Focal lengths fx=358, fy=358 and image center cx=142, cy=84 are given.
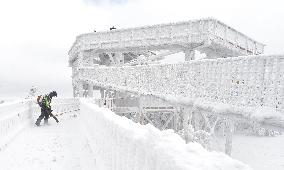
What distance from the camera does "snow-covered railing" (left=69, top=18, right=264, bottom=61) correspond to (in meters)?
31.0

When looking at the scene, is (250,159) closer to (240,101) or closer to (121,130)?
(240,101)

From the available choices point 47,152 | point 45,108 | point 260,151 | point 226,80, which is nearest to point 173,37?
point 260,151

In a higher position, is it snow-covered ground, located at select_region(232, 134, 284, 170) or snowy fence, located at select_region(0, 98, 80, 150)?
snowy fence, located at select_region(0, 98, 80, 150)

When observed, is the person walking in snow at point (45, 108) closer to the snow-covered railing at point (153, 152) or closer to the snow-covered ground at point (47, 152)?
the snow-covered ground at point (47, 152)

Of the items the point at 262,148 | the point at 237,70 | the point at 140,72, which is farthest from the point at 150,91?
the point at 262,148

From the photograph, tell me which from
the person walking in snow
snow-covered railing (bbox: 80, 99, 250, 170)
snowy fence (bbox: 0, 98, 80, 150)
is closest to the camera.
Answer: snow-covered railing (bbox: 80, 99, 250, 170)

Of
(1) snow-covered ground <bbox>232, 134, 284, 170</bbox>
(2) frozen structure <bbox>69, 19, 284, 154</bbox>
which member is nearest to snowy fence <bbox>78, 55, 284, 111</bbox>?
(2) frozen structure <bbox>69, 19, 284, 154</bbox>

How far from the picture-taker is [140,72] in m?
20.5

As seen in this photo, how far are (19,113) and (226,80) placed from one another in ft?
28.9

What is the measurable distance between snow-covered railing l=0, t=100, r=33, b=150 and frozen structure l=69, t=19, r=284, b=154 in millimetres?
4900

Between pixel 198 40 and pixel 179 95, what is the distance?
57.0 feet

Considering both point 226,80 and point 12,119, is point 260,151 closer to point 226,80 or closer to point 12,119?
point 226,80

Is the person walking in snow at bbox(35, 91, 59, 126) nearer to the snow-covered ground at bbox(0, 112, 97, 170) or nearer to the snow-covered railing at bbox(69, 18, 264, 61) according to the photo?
the snow-covered ground at bbox(0, 112, 97, 170)

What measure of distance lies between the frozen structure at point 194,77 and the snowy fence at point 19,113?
247cm
